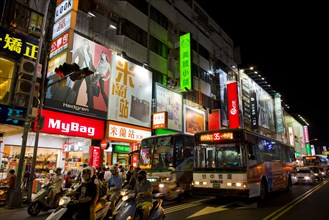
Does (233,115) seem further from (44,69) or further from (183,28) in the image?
(44,69)

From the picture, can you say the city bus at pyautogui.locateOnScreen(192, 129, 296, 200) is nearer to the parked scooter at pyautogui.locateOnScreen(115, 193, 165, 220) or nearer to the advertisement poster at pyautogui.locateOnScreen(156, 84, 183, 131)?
the parked scooter at pyautogui.locateOnScreen(115, 193, 165, 220)

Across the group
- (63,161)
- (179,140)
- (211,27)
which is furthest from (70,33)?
(211,27)

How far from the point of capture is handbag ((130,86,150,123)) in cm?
2081

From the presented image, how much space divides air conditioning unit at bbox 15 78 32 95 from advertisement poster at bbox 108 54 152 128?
25.3 ft

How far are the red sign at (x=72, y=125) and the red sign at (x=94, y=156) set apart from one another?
819mm

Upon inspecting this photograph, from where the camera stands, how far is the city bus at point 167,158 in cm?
1324

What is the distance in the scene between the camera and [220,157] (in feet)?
36.5

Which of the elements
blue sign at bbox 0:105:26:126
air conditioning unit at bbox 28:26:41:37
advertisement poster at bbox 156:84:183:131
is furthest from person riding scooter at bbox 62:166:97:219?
advertisement poster at bbox 156:84:183:131

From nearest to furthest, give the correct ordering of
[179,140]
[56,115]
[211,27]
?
[179,140] → [56,115] → [211,27]

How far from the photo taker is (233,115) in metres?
34.5

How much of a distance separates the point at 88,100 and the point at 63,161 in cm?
651

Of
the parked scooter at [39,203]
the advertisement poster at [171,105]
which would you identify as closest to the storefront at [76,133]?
the parked scooter at [39,203]

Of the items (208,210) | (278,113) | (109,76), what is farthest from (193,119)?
(278,113)

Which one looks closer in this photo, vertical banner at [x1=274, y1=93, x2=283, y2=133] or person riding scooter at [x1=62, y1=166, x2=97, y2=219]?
person riding scooter at [x1=62, y1=166, x2=97, y2=219]
